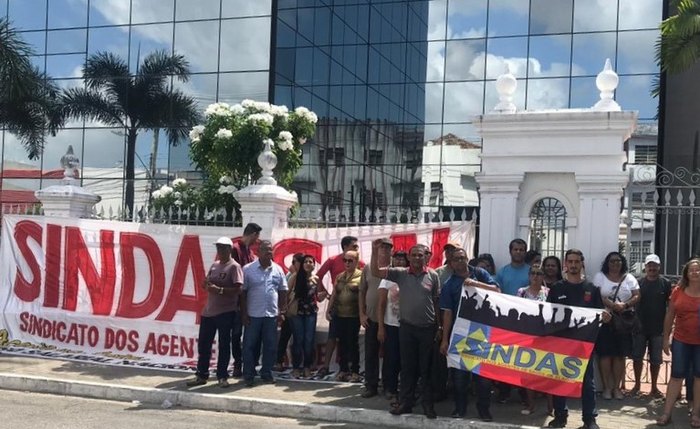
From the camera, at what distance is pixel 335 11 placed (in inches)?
1090

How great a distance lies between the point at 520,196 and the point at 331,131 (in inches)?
748

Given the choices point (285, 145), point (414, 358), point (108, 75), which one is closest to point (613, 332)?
point (414, 358)

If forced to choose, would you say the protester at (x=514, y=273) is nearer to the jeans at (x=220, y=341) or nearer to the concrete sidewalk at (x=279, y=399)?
the concrete sidewalk at (x=279, y=399)

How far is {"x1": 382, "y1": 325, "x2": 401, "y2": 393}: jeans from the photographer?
751 cm

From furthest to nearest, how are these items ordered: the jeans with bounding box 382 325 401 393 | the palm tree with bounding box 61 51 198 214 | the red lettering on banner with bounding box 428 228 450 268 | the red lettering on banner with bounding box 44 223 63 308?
the palm tree with bounding box 61 51 198 214 → the red lettering on banner with bounding box 44 223 63 308 → the red lettering on banner with bounding box 428 228 450 268 → the jeans with bounding box 382 325 401 393

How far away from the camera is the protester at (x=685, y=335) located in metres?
6.83

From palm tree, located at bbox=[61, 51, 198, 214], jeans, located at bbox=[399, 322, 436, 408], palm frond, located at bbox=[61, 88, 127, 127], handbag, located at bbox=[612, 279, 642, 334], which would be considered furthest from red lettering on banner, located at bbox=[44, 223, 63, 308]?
palm frond, located at bbox=[61, 88, 127, 127]

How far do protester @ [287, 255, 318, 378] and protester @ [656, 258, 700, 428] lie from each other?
3.75 m

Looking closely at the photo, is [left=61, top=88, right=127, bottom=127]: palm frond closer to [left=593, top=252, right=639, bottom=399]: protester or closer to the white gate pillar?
the white gate pillar

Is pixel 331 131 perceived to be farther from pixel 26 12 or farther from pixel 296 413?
pixel 296 413

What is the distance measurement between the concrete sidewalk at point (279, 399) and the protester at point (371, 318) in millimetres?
189

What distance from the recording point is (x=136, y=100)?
85.6 feet

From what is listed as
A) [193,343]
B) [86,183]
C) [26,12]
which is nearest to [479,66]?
[86,183]

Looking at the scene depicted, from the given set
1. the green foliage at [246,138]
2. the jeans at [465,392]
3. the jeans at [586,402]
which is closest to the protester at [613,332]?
the jeans at [586,402]
